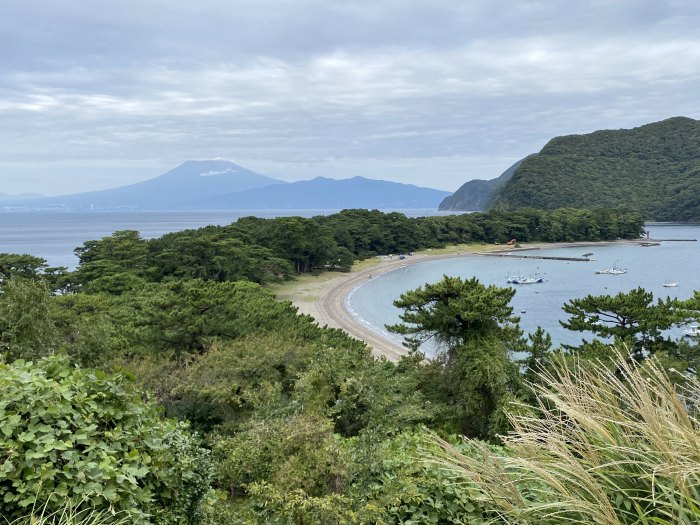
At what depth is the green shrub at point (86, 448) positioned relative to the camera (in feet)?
7.00

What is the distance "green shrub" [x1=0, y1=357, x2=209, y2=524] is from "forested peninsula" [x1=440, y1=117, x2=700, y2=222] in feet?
345

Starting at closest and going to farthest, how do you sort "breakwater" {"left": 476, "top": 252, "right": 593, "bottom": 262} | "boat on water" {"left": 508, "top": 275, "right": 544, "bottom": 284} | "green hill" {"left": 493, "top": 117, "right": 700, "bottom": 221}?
"boat on water" {"left": 508, "top": 275, "right": 544, "bottom": 284}, "breakwater" {"left": 476, "top": 252, "right": 593, "bottom": 262}, "green hill" {"left": 493, "top": 117, "right": 700, "bottom": 221}

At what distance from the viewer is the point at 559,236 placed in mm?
73438

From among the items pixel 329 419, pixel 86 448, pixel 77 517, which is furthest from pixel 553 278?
pixel 77 517

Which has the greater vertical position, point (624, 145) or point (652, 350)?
point (624, 145)

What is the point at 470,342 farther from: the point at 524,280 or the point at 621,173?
the point at 621,173

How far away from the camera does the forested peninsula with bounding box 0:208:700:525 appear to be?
6.61 feet

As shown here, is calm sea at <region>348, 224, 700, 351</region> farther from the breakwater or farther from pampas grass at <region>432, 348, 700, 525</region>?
pampas grass at <region>432, 348, 700, 525</region>

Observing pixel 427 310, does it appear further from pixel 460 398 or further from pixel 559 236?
pixel 559 236

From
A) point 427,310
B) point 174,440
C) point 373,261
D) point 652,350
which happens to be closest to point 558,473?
point 174,440

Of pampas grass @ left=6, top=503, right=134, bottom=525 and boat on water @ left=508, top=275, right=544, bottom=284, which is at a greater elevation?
pampas grass @ left=6, top=503, right=134, bottom=525

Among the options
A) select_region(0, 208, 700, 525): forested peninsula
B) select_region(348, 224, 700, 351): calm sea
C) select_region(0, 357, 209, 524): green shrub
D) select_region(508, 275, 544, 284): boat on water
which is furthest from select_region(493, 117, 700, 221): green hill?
select_region(0, 357, 209, 524): green shrub

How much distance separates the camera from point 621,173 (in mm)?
111938

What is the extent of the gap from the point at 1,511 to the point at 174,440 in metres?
0.91
